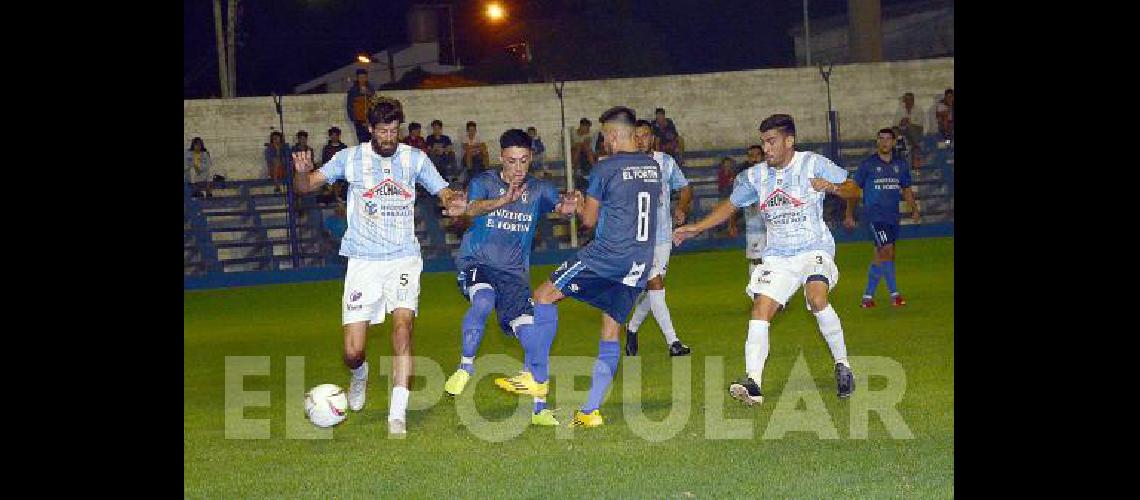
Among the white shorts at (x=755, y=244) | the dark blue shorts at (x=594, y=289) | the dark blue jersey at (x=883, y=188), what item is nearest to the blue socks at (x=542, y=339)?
the dark blue shorts at (x=594, y=289)

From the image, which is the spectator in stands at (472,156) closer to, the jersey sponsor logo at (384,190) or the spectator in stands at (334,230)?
the spectator in stands at (334,230)

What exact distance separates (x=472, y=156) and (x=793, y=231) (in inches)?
680

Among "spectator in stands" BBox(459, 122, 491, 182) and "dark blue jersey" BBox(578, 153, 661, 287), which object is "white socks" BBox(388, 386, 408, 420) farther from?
"spectator in stands" BBox(459, 122, 491, 182)

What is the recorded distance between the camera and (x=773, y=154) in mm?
10984

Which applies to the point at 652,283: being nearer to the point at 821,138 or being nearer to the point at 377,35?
the point at 821,138

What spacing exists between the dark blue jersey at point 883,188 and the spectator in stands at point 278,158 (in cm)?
1325

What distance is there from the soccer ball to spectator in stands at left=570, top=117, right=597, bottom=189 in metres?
17.8

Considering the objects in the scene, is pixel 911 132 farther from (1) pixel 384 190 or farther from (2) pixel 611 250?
(1) pixel 384 190

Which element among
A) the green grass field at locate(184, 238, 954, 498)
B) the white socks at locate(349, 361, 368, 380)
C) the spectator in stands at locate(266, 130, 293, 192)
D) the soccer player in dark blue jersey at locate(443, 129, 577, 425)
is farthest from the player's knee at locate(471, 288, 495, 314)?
the spectator in stands at locate(266, 130, 293, 192)

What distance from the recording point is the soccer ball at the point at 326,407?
386 inches

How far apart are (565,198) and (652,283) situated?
375 cm

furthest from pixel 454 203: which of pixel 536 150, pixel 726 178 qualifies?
pixel 726 178

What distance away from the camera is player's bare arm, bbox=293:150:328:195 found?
9.85 meters
